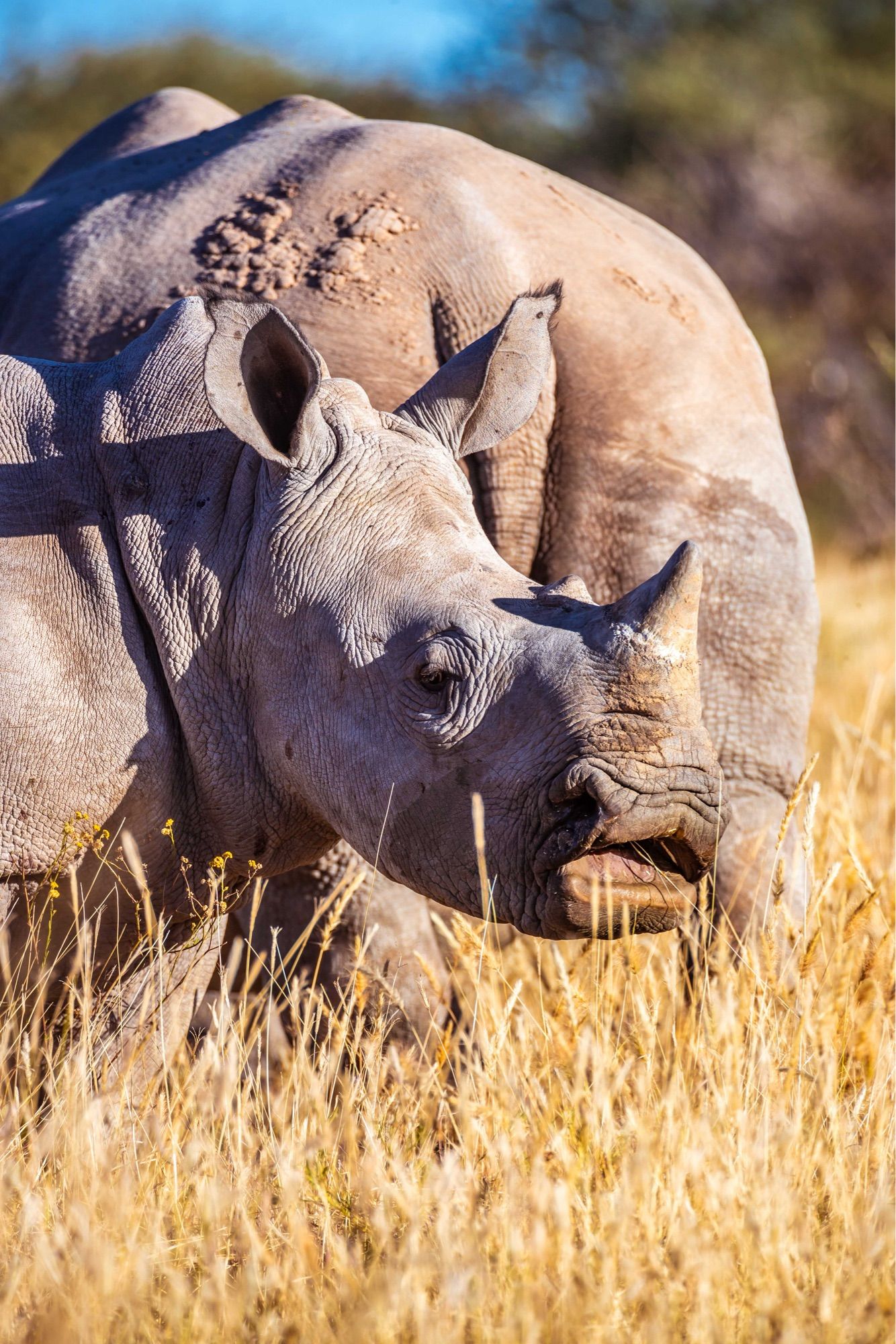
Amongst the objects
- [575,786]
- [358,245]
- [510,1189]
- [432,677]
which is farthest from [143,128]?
[510,1189]

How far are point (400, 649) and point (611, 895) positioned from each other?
667 mm

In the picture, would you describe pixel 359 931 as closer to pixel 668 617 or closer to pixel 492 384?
pixel 492 384

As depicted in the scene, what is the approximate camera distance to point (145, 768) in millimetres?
3383

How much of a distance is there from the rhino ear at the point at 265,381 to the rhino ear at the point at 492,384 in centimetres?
30

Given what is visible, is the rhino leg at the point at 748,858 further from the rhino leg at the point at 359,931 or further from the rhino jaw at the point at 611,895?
the rhino jaw at the point at 611,895

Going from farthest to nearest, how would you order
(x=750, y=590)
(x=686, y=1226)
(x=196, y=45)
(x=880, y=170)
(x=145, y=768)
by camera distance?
(x=196, y=45) → (x=880, y=170) → (x=750, y=590) → (x=145, y=768) → (x=686, y=1226)

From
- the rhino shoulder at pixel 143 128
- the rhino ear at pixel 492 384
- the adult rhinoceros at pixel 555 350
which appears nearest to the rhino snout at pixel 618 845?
the rhino ear at pixel 492 384

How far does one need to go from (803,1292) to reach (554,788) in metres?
0.95

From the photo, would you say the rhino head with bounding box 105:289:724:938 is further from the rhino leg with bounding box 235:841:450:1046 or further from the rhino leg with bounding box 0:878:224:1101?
the rhino leg with bounding box 235:841:450:1046

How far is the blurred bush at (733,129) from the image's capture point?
1822cm

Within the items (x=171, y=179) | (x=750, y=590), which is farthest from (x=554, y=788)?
(x=171, y=179)

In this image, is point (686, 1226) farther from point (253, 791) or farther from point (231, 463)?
point (231, 463)

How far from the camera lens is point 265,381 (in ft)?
11.2

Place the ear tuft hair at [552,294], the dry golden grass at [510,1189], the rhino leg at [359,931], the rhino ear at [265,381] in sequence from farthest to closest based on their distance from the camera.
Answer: the rhino leg at [359,931], the ear tuft hair at [552,294], the rhino ear at [265,381], the dry golden grass at [510,1189]
